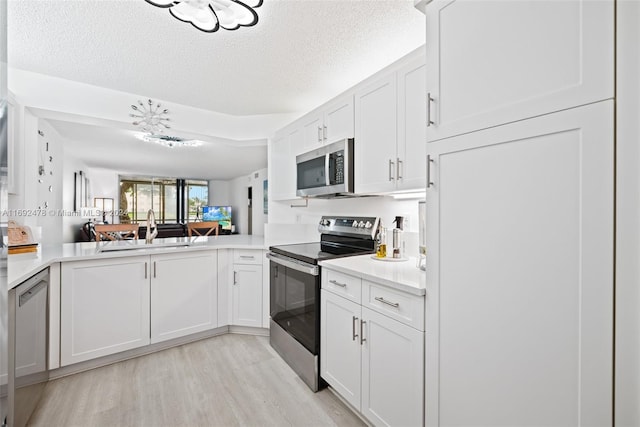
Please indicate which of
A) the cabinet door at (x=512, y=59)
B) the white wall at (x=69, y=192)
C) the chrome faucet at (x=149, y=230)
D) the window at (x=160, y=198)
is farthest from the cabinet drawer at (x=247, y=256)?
the window at (x=160, y=198)

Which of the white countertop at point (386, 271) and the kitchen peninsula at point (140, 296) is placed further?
the kitchen peninsula at point (140, 296)

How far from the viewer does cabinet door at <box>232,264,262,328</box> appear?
273 centimetres

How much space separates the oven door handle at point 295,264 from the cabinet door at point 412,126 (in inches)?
29.5

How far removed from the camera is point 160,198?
911 cm

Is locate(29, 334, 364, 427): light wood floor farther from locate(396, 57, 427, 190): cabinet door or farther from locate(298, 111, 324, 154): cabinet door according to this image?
locate(298, 111, 324, 154): cabinet door

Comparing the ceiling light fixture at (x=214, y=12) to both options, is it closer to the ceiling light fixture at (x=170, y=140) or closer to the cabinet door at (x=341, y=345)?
the cabinet door at (x=341, y=345)

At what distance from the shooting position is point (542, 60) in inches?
34.4

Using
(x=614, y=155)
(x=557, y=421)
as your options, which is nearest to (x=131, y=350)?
(x=557, y=421)

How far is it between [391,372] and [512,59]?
1.36 meters

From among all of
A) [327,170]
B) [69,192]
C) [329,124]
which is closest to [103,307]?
[327,170]

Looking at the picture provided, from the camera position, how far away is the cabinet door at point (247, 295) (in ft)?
8.95

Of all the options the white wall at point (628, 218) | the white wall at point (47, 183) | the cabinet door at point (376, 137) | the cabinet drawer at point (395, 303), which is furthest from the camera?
the white wall at point (47, 183)

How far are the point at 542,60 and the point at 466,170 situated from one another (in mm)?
383

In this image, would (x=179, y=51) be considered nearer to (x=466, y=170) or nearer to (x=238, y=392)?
(x=466, y=170)
